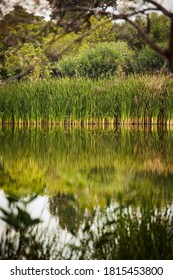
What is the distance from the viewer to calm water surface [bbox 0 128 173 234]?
4965mm

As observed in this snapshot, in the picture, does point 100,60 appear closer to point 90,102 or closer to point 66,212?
point 90,102

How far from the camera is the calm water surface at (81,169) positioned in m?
4.96

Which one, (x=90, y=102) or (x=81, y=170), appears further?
(x=90, y=102)

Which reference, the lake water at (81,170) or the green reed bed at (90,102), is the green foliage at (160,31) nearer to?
the green reed bed at (90,102)

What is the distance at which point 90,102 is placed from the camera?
1288cm

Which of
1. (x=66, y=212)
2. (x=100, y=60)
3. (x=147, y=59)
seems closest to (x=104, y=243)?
(x=66, y=212)

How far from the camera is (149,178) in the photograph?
6637 mm

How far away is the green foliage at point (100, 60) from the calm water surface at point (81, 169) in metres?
4.55

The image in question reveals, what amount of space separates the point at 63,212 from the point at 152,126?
28.6ft

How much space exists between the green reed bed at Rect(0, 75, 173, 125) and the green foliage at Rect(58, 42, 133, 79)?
3381 mm

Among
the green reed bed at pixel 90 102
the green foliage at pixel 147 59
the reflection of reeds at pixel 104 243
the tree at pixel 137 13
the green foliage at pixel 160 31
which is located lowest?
the green reed bed at pixel 90 102

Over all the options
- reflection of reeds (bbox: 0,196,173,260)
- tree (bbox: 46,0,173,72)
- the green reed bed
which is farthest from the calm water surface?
tree (bbox: 46,0,173,72)

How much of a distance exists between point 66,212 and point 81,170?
3.04 m

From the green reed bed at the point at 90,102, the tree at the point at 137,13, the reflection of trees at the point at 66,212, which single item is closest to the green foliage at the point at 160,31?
the green reed bed at the point at 90,102
